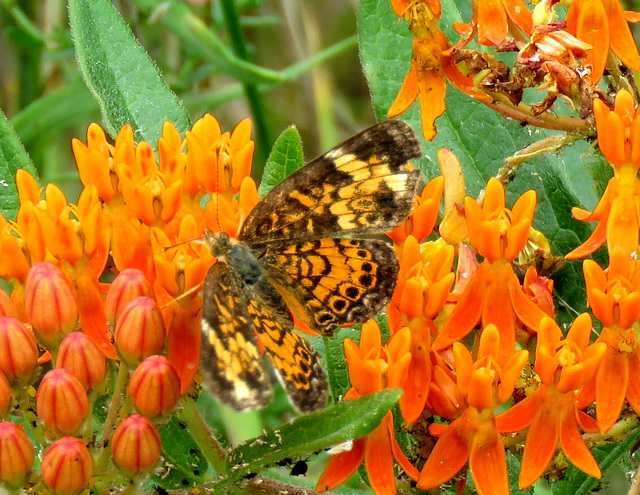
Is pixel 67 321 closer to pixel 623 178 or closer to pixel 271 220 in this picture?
pixel 271 220

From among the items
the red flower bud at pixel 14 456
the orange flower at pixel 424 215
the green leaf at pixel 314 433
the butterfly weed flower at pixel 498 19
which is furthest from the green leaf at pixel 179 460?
the butterfly weed flower at pixel 498 19

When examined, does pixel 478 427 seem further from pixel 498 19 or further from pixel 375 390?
pixel 498 19

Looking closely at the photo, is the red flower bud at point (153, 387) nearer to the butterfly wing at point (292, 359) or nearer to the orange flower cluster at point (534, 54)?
the butterfly wing at point (292, 359)

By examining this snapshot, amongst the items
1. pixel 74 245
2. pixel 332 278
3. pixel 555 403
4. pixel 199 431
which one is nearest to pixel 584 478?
pixel 555 403

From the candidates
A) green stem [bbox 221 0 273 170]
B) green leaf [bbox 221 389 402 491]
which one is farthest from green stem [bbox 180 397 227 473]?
green stem [bbox 221 0 273 170]

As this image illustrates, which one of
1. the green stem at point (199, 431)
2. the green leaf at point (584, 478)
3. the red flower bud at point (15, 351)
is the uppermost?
the red flower bud at point (15, 351)

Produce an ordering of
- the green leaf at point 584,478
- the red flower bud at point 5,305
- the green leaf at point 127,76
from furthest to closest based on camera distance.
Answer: the green leaf at point 127,76, the green leaf at point 584,478, the red flower bud at point 5,305

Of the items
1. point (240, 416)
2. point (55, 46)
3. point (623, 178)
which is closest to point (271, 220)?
point (623, 178)
